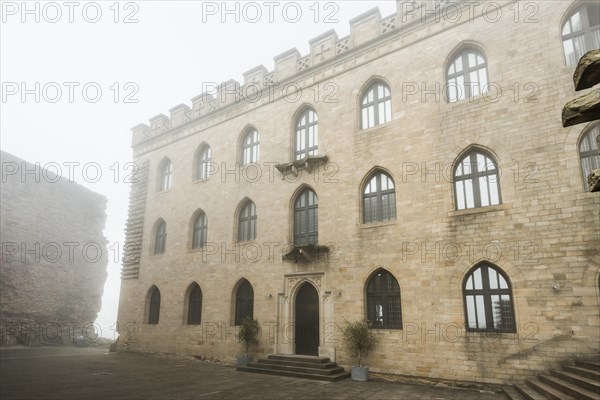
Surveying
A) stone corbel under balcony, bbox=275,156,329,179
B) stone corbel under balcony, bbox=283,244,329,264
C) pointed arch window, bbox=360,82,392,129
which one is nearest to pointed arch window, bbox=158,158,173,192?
stone corbel under balcony, bbox=275,156,329,179

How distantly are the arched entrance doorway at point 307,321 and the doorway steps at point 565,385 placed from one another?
5975 mm

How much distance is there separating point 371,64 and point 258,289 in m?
9.36

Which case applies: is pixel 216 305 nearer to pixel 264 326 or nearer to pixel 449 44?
pixel 264 326

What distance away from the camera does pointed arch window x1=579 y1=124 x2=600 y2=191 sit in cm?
953

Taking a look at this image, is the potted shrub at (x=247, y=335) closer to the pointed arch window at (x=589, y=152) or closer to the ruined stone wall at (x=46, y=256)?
the pointed arch window at (x=589, y=152)

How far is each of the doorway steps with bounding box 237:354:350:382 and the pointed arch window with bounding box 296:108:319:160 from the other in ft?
24.1

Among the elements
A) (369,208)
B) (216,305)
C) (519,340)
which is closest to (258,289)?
(216,305)

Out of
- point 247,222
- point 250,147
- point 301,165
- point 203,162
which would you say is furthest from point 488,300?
point 203,162

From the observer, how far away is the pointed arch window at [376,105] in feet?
44.1

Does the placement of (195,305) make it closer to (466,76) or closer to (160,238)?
(160,238)

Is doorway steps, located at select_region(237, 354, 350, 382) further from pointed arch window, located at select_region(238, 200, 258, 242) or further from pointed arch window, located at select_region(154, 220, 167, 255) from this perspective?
pointed arch window, located at select_region(154, 220, 167, 255)

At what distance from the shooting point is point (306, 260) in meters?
13.7

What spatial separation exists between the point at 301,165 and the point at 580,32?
9.15 meters

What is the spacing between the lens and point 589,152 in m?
9.63
